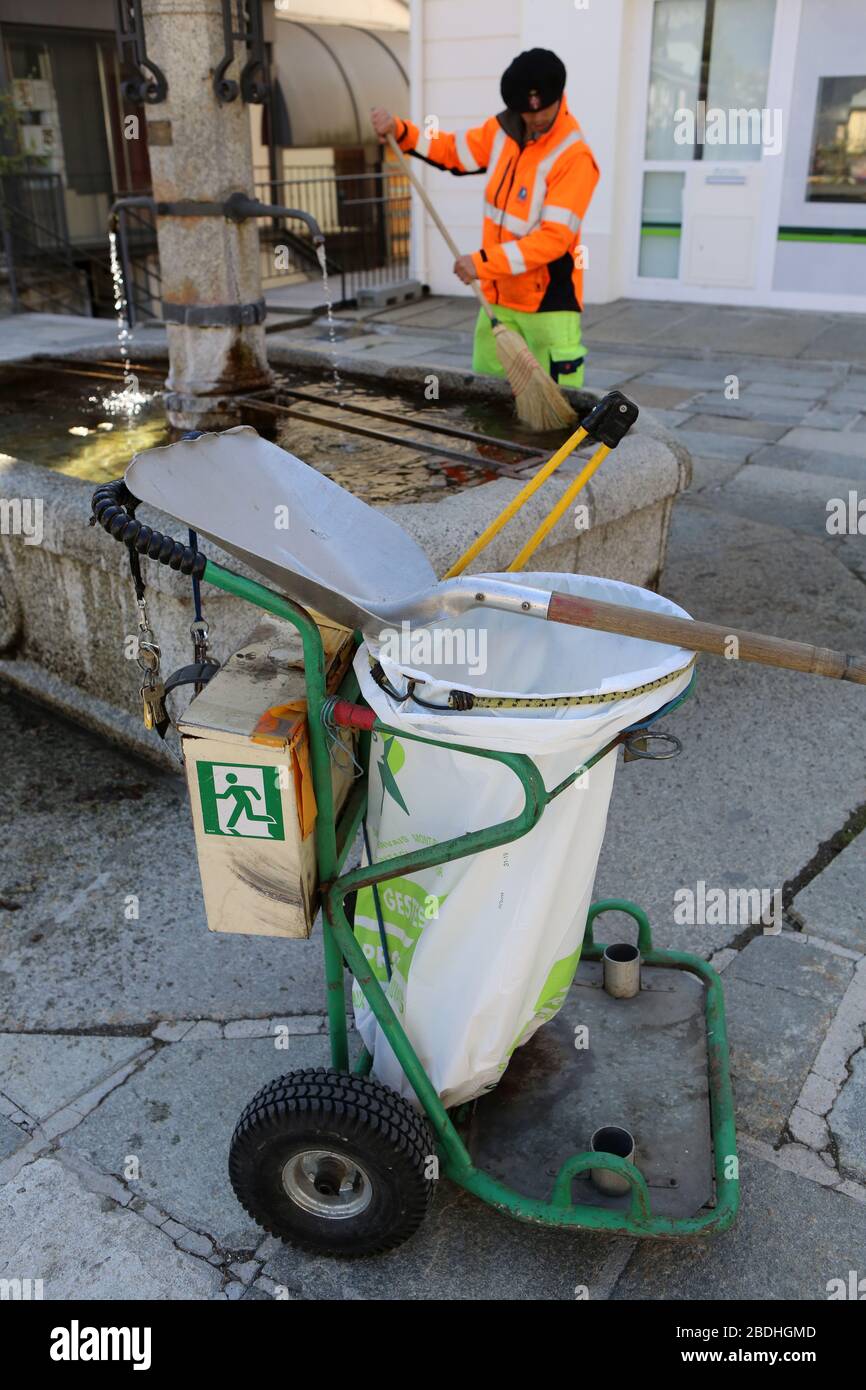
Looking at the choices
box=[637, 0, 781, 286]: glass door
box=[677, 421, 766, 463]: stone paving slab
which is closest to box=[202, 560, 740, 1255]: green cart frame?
box=[677, 421, 766, 463]: stone paving slab

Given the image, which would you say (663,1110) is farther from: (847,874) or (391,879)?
(847,874)

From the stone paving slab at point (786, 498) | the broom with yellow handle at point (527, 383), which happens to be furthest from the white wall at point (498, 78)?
the broom with yellow handle at point (527, 383)

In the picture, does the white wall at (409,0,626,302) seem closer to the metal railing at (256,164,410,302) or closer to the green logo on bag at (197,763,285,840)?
the metal railing at (256,164,410,302)

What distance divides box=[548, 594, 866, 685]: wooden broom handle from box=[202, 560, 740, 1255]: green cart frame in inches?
7.7

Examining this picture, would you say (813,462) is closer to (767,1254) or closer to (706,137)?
(706,137)

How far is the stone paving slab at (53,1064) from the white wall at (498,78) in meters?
10.1

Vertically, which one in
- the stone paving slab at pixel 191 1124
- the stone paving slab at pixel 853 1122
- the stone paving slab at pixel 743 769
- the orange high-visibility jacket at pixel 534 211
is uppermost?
the orange high-visibility jacket at pixel 534 211

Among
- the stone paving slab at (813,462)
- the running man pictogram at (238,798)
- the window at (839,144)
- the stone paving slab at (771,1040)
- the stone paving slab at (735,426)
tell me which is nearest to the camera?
the running man pictogram at (238,798)

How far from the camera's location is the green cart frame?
6.52ft

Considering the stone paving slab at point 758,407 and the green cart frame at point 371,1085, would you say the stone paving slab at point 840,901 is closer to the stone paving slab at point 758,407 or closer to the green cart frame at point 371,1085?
the green cart frame at point 371,1085

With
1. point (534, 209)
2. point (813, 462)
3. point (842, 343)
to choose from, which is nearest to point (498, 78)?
point (842, 343)

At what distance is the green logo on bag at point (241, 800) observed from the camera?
199 centimetres

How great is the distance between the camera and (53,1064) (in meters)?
2.71

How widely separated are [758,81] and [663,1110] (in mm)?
10471
